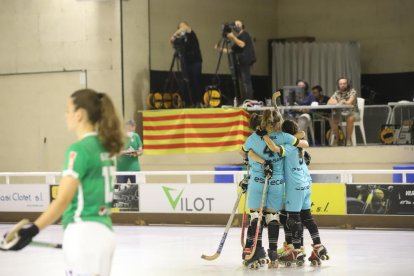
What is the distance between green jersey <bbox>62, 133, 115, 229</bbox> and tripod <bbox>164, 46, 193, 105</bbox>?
48.5ft

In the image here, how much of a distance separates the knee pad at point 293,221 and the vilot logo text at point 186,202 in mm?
5565

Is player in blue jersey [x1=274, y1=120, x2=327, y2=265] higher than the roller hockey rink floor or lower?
higher

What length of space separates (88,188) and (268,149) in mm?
5414

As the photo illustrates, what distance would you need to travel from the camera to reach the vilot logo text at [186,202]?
1606 cm

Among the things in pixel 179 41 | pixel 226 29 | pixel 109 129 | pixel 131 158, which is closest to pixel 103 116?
pixel 109 129

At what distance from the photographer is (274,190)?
1043 cm

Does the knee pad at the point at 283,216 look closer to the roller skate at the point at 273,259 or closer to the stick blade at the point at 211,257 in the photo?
the roller skate at the point at 273,259

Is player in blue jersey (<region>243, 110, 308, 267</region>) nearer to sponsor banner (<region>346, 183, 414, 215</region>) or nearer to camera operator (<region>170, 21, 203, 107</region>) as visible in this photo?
sponsor banner (<region>346, 183, 414, 215</region>)

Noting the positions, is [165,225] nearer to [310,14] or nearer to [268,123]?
[268,123]

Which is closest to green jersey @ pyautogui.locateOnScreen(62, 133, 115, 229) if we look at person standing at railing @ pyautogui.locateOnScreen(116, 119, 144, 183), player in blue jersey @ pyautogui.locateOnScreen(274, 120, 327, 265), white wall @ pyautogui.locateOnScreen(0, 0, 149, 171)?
player in blue jersey @ pyautogui.locateOnScreen(274, 120, 327, 265)

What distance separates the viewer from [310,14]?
26.0 meters

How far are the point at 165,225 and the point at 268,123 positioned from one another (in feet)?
20.9

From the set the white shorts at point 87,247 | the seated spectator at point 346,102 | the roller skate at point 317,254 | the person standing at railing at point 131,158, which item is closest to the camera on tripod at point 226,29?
the seated spectator at point 346,102

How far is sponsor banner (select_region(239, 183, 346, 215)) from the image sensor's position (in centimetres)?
1520
